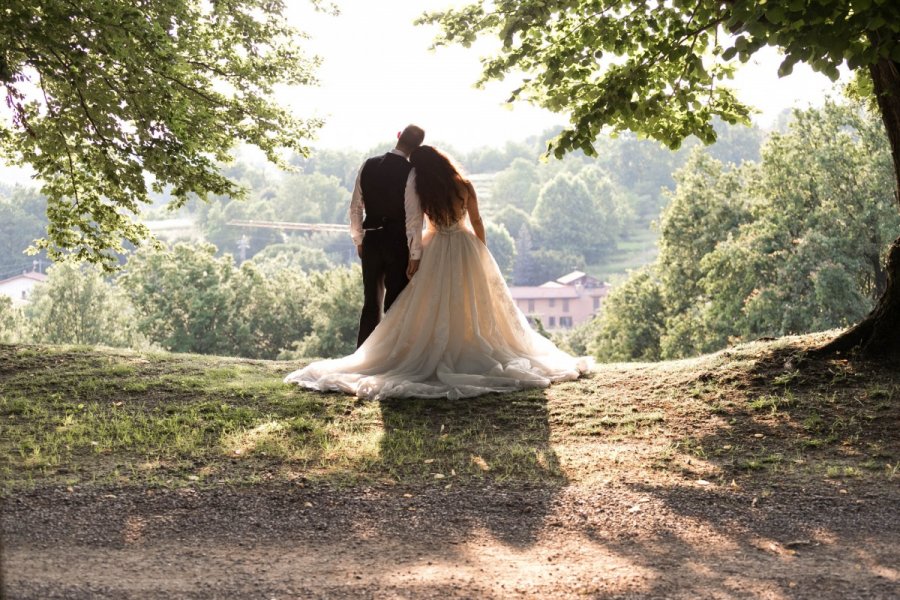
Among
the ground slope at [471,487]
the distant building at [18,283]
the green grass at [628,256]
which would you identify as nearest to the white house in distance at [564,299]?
the green grass at [628,256]

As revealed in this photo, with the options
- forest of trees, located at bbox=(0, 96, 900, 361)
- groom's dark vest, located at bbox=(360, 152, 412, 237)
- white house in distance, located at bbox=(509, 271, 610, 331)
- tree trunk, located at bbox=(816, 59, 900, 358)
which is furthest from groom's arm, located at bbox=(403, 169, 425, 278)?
white house in distance, located at bbox=(509, 271, 610, 331)

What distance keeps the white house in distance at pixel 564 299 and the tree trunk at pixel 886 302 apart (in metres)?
132

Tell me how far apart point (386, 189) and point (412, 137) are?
608 millimetres

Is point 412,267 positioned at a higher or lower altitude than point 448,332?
higher

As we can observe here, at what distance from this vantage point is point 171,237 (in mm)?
174750

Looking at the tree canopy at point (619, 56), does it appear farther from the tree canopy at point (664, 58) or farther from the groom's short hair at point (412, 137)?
the groom's short hair at point (412, 137)

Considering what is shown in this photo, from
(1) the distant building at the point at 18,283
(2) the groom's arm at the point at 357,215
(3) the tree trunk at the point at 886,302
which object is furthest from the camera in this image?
(1) the distant building at the point at 18,283

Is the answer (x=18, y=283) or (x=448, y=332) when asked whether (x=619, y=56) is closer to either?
(x=448, y=332)

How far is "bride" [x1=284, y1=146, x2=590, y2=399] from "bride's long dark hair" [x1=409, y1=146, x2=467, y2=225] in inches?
0.4

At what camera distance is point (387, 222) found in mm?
9477

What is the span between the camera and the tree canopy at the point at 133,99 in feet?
29.1

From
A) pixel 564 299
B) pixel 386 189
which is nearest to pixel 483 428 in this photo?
pixel 386 189

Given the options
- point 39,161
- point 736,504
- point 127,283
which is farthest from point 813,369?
point 127,283

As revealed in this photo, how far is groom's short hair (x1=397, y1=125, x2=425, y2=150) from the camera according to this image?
9.29 metres
